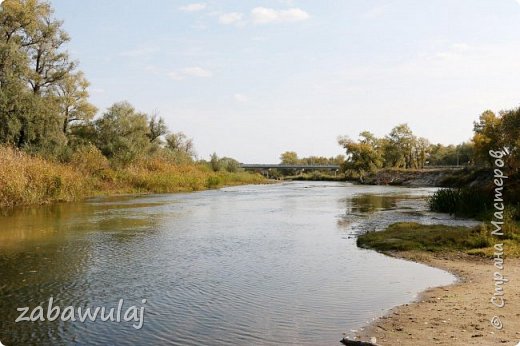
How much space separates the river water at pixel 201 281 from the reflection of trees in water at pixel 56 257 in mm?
32

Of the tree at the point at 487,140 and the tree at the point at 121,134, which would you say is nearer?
the tree at the point at 121,134

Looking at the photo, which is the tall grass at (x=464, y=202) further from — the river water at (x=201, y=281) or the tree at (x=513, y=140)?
the river water at (x=201, y=281)

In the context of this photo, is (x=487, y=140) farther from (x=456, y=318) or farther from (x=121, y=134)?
(x=456, y=318)

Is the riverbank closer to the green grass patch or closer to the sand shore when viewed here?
the green grass patch

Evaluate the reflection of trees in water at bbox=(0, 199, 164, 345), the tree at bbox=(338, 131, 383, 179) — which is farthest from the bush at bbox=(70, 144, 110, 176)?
the tree at bbox=(338, 131, 383, 179)

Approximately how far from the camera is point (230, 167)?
286 ft

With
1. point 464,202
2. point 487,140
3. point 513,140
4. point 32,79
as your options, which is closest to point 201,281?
point 464,202

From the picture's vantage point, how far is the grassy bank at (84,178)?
93.4ft

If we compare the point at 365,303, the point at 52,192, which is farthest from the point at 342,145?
the point at 365,303

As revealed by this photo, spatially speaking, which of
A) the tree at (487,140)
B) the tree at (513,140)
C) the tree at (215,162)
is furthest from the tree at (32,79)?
the tree at (487,140)

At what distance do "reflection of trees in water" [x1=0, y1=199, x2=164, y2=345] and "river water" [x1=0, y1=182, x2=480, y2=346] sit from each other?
1.3 inches

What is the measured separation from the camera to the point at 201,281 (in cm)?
1134

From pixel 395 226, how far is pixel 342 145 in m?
103

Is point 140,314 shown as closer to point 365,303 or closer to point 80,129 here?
point 365,303
